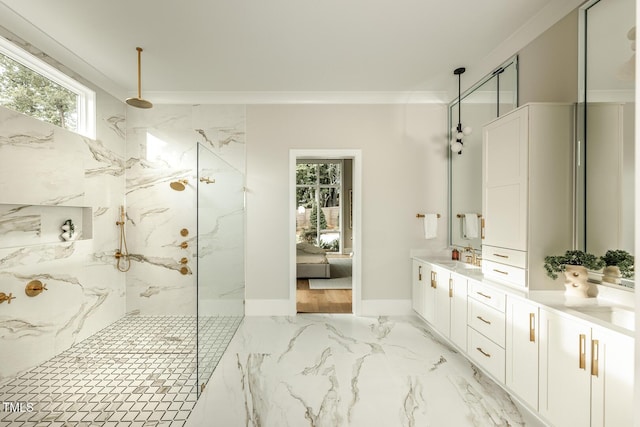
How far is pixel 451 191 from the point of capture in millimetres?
3783

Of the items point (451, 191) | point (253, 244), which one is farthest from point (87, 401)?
point (451, 191)

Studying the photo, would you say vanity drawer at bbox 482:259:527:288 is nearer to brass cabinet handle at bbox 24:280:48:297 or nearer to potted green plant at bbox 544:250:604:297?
potted green plant at bbox 544:250:604:297


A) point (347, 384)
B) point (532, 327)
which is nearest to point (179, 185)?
point (347, 384)

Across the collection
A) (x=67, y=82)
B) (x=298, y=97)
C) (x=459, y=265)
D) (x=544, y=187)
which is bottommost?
(x=459, y=265)

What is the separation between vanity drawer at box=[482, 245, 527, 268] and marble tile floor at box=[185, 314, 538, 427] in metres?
0.93

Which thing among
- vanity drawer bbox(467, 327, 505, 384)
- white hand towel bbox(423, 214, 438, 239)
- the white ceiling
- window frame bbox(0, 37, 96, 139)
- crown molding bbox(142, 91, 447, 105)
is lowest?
vanity drawer bbox(467, 327, 505, 384)

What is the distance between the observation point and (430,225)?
379 cm

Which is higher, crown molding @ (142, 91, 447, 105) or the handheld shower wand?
crown molding @ (142, 91, 447, 105)

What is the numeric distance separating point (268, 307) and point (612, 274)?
3194mm

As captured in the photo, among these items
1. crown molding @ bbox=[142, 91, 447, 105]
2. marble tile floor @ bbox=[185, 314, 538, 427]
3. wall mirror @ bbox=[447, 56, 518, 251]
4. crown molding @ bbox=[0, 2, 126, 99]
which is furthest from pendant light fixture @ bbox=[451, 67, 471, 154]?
crown molding @ bbox=[0, 2, 126, 99]

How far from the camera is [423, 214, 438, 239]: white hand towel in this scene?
3.78 m

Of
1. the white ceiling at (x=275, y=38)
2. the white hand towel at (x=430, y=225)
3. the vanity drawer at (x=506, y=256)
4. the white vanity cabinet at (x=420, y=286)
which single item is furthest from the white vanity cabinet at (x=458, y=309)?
the white ceiling at (x=275, y=38)

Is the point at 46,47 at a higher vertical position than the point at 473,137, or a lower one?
higher

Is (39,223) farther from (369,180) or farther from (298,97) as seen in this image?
(369,180)
